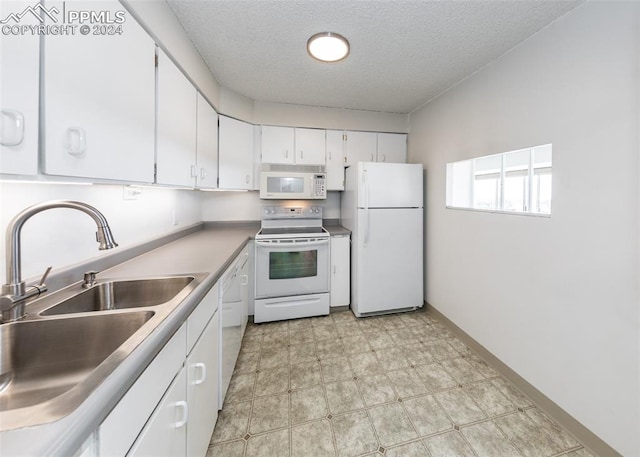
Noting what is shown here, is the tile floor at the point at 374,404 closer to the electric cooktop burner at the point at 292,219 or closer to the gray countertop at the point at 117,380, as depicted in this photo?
the gray countertop at the point at 117,380

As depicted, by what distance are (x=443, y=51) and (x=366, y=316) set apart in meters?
2.59

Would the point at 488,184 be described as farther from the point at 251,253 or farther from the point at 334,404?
the point at 251,253

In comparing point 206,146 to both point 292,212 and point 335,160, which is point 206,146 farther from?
A: point 335,160

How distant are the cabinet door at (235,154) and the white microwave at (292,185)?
0.20m

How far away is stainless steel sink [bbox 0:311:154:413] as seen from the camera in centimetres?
75

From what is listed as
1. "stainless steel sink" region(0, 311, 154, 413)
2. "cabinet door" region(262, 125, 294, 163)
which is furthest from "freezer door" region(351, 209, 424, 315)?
"stainless steel sink" region(0, 311, 154, 413)

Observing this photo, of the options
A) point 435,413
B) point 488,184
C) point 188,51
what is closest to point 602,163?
point 488,184

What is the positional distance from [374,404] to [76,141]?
204 centimetres

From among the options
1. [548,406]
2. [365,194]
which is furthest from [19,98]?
[548,406]

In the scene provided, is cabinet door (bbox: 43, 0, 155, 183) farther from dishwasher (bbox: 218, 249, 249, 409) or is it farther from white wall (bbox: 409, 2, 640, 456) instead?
white wall (bbox: 409, 2, 640, 456)

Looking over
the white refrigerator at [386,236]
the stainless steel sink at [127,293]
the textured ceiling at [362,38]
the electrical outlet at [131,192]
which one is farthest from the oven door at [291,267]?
the textured ceiling at [362,38]

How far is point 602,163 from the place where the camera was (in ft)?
4.30

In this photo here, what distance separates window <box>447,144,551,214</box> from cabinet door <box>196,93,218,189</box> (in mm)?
2353

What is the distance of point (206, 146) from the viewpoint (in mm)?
2186
